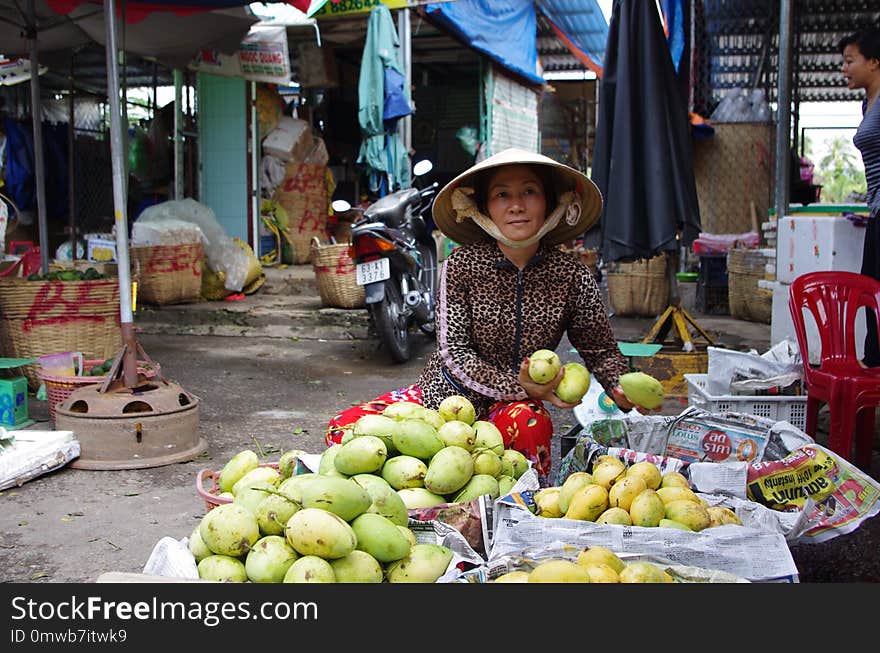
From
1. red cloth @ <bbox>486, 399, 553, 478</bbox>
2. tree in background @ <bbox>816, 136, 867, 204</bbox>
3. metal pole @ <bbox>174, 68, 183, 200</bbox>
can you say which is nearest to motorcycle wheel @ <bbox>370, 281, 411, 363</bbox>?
red cloth @ <bbox>486, 399, 553, 478</bbox>

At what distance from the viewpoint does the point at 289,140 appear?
11.6 m

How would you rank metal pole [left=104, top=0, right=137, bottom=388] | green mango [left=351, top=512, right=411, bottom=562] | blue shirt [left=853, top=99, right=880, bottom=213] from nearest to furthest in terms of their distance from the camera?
1. green mango [left=351, top=512, right=411, bottom=562]
2. metal pole [left=104, top=0, right=137, bottom=388]
3. blue shirt [left=853, top=99, right=880, bottom=213]

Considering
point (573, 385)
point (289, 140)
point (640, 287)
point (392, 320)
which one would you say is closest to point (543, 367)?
point (573, 385)

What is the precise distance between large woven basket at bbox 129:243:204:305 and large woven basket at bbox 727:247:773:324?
223 inches

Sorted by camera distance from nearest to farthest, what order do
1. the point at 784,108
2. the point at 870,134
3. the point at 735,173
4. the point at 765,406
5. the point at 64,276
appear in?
the point at 765,406 < the point at 870,134 < the point at 64,276 < the point at 784,108 < the point at 735,173

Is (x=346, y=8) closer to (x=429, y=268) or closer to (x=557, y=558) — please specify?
(x=429, y=268)

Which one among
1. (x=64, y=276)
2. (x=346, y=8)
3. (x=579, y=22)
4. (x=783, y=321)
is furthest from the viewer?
(x=579, y=22)

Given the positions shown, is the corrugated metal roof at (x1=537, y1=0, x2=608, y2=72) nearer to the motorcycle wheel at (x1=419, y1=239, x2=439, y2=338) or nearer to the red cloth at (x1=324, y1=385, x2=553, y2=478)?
the motorcycle wheel at (x1=419, y1=239, x2=439, y2=338)

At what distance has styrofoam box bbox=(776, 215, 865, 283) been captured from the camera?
535 cm

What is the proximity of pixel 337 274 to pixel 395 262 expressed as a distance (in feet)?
7.25

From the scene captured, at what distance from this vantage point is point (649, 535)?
6.94 ft
